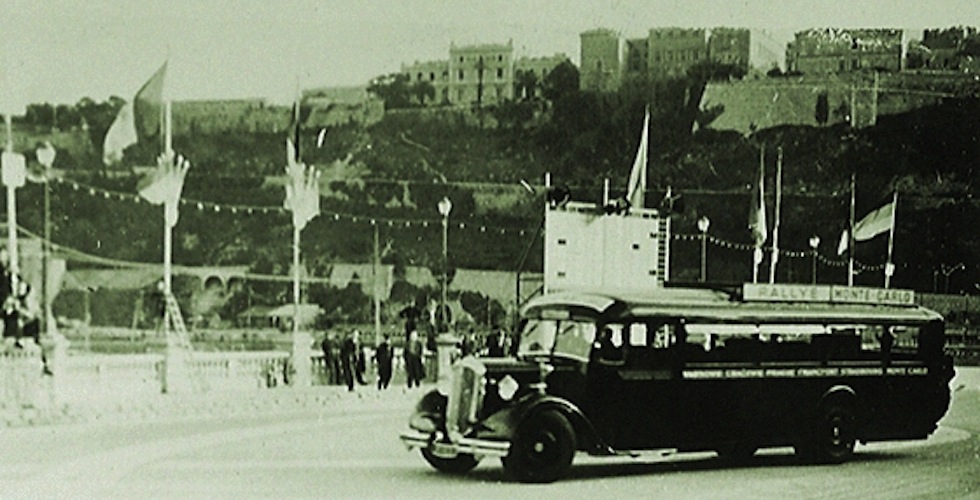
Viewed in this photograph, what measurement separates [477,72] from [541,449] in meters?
2.22

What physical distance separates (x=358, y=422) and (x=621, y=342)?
180 centimetres

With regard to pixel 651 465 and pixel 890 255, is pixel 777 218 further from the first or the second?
pixel 651 465

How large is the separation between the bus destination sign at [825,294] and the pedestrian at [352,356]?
2.39 metres

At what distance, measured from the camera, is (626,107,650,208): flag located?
8.49 meters

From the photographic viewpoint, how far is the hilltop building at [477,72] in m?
8.44

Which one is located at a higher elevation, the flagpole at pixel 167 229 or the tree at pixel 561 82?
the tree at pixel 561 82

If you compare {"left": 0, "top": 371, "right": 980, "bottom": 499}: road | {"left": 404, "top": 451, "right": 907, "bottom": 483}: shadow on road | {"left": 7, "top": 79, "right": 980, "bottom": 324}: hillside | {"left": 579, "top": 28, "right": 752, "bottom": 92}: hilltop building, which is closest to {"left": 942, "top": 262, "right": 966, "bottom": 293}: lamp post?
{"left": 7, "top": 79, "right": 980, "bottom": 324}: hillside

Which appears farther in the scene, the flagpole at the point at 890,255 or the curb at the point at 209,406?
the curb at the point at 209,406

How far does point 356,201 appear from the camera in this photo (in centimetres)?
871

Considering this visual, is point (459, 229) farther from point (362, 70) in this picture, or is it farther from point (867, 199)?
point (867, 199)

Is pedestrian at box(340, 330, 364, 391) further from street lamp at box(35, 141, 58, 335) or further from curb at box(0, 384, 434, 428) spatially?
street lamp at box(35, 141, 58, 335)

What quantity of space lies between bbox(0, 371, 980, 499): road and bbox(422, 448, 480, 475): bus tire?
0.20 feet

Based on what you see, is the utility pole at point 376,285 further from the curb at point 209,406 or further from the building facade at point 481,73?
the building facade at point 481,73

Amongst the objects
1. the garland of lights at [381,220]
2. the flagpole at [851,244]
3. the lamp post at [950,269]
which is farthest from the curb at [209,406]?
the lamp post at [950,269]
